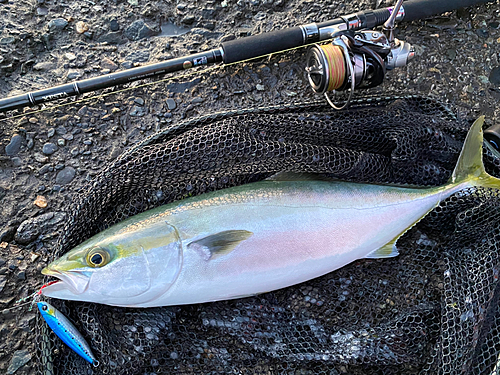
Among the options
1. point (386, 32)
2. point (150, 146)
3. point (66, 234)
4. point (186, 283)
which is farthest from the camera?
point (386, 32)

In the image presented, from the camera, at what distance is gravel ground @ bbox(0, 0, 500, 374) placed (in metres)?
2.30

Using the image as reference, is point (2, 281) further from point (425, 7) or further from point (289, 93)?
point (425, 7)

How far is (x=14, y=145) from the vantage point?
235 cm

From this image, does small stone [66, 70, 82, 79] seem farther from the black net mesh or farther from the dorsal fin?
the dorsal fin

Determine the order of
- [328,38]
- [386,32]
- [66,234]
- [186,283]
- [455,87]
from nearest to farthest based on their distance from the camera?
[186,283] < [66,234] < [386,32] < [328,38] < [455,87]

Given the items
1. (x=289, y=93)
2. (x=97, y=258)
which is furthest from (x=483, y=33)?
(x=97, y=258)

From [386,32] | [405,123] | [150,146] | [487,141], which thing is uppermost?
[386,32]

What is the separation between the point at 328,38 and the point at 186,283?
72.4 inches

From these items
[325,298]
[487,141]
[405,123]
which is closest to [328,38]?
[405,123]

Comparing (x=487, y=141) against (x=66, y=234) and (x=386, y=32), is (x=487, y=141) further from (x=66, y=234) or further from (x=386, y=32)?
(x=66, y=234)

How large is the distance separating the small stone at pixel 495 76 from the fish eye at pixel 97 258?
2.99 m

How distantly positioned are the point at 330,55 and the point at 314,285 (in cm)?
138

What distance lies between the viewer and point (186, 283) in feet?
5.87

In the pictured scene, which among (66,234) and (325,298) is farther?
(325,298)
